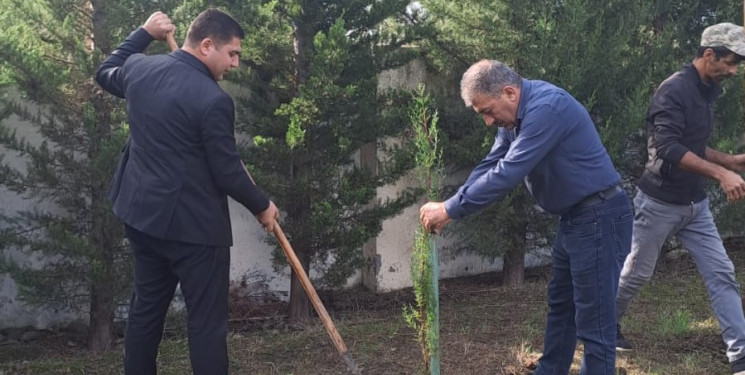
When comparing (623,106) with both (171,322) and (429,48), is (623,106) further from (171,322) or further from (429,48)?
(171,322)

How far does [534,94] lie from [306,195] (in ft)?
9.18

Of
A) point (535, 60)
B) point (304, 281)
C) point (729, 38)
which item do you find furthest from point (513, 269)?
point (304, 281)

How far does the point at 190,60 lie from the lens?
4.03 m

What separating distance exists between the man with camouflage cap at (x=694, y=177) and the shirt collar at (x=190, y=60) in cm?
277

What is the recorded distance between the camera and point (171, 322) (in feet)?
20.1

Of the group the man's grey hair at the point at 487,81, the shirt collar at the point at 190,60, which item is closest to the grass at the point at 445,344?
the man's grey hair at the point at 487,81

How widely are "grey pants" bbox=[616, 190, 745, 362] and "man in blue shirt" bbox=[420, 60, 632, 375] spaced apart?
3.48 ft

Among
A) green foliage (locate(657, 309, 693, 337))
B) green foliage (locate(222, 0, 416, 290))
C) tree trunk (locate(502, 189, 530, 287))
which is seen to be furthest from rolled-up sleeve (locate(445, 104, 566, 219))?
tree trunk (locate(502, 189, 530, 287))

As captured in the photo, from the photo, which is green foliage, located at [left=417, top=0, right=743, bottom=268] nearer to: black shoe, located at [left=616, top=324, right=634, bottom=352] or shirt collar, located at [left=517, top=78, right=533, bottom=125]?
black shoe, located at [left=616, top=324, right=634, bottom=352]

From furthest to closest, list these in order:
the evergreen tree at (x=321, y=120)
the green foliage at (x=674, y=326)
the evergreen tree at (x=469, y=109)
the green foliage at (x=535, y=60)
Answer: the evergreen tree at (x=469, y=109) < the green foliage at (x=535, y=60) < the evergreen tree at (x=321, y=120) < the green foliage at (x=674, y=326)

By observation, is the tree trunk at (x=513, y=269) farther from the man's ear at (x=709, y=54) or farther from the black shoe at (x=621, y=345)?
the man's ear at (x=709, y=54)

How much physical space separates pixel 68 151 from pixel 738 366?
4707 millimetres

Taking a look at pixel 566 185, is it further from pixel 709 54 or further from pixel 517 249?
pixel 517 249

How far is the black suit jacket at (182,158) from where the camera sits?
3859 mm
